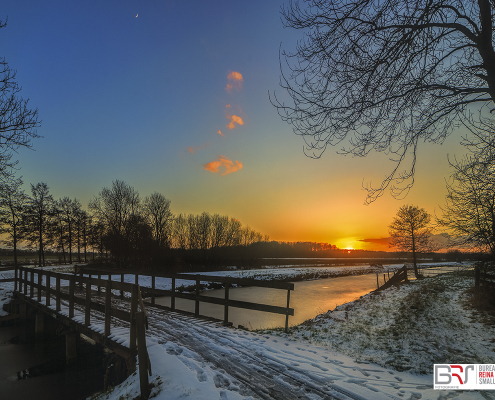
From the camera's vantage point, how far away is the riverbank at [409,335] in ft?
19.9

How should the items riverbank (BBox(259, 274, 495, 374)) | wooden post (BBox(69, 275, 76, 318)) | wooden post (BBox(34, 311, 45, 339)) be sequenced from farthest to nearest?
wooden post (BBox(34, 311, 45, 339)) < wooden post (BBox(69, 275, 76, 318)) < riverbank (BBox(259, 274, 495, 374))

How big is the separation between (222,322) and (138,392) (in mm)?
4176

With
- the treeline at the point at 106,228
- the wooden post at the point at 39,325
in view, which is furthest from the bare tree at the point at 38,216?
the wooden post at the point at 39,325

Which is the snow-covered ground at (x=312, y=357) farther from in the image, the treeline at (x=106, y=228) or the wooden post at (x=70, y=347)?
the treeline at (x=106, y=228)

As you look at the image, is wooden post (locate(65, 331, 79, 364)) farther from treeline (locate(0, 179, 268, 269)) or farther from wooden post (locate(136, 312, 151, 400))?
treeline (locate(0, 179, 268, 269))

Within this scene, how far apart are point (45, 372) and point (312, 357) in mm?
8727

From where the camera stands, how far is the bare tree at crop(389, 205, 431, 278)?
1312 inches

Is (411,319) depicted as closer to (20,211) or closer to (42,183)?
(20,211)

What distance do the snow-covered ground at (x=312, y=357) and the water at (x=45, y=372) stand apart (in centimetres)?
248

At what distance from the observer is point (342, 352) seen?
625 centimetres

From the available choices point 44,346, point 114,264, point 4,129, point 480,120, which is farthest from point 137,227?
point 480,120

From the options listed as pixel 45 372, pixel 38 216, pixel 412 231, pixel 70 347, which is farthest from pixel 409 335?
pixel 38 216

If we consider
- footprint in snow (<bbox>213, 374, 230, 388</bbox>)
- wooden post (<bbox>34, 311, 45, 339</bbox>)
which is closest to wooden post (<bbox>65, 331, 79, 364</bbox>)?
wooden post (<bbox>34, 311, 45, 339</bbox>)

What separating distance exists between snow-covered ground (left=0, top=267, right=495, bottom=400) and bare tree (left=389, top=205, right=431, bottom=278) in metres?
26.5
